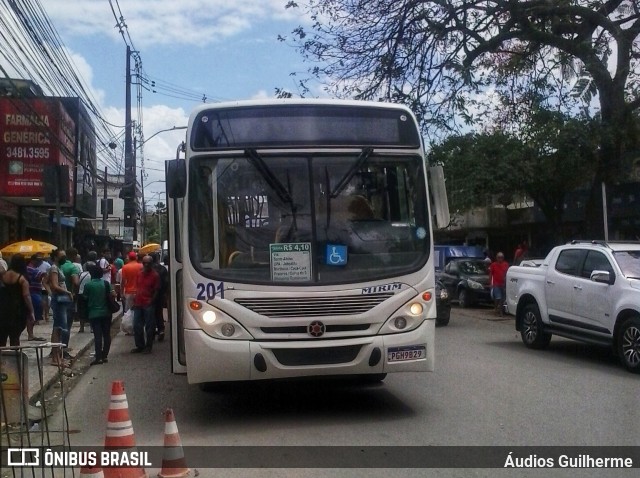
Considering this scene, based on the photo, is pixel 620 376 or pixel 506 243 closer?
pixel 620 376

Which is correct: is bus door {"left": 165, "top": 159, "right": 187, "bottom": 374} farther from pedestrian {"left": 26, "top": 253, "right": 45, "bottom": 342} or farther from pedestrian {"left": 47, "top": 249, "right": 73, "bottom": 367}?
pedestrian {"left": 26, "top": 253, "right": 45, "bottom": 342}

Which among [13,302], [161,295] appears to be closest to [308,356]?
[13,302]

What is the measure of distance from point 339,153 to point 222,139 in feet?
4.09

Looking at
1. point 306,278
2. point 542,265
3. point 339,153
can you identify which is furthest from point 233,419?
point 542,265

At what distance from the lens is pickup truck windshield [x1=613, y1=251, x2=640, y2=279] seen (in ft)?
38.3

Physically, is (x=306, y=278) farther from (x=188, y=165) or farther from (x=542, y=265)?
(x=542, y=265)

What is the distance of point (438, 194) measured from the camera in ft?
29.4

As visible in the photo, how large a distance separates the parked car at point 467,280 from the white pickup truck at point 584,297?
9.99m

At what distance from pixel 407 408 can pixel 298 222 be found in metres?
2.49

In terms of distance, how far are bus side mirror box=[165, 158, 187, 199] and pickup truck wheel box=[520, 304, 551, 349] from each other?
772cm

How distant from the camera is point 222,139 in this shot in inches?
337

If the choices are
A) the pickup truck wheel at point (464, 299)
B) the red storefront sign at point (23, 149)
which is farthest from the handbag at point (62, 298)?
the pickup truck wheel at point (464, 299)

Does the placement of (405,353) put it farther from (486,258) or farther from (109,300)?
(486,258)

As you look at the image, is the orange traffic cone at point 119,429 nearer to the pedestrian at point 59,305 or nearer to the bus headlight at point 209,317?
the bus headlight at point 209,317
